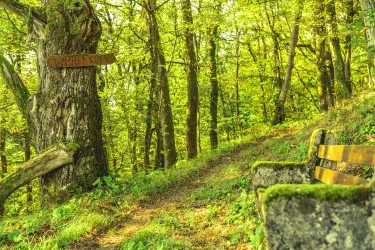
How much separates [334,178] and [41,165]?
6.02 m

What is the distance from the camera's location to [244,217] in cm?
476

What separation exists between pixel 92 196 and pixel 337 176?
17.0 ft

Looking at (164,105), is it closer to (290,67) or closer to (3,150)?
(290,67)

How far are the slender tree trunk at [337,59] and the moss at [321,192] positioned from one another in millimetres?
10427

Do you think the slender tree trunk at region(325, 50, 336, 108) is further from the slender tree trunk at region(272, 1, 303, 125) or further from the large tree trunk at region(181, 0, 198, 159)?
the large tree trunk at region(181, 0, 198, 159)

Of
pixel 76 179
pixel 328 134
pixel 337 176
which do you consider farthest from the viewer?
pixel 76 179

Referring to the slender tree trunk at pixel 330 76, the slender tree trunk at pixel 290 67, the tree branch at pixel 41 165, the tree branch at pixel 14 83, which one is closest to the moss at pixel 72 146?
the tree branch at pixel 41 165

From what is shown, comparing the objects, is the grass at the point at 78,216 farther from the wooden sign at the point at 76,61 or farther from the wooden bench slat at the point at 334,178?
the wooden bench slat at the point at 334,178

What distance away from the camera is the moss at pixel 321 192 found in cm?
160

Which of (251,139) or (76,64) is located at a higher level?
(76,64)

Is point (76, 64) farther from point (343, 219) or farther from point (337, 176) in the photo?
point (343, 219)

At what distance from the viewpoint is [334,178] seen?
2900mm

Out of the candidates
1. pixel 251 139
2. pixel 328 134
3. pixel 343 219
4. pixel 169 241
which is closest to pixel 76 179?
pixel 169 241

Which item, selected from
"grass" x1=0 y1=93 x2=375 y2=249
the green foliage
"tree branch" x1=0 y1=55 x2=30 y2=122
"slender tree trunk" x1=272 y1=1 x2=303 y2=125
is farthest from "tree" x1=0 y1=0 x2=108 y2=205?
"slender tree trunk" x1=272 y1=1 x2=303 y2=125
